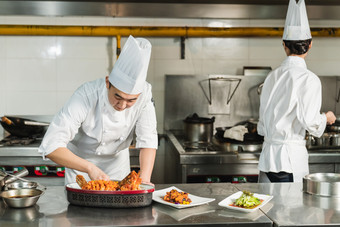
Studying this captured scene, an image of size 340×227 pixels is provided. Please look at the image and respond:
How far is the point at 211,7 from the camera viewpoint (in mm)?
3133

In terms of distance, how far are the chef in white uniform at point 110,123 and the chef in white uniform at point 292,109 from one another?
951mm

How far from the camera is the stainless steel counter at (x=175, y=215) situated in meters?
2.00

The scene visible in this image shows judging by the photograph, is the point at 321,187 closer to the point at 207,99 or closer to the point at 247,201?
the point at 247,201

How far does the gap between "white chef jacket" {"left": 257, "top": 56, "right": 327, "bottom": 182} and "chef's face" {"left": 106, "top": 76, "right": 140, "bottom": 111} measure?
128 cm

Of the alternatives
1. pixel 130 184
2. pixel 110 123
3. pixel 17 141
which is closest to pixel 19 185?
pixel 130 184

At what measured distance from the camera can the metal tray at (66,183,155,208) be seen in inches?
84.9

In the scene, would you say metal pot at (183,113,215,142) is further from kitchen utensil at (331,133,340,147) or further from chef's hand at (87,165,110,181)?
chef's hand at (87,165,110,181)

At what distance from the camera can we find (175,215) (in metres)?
2.11

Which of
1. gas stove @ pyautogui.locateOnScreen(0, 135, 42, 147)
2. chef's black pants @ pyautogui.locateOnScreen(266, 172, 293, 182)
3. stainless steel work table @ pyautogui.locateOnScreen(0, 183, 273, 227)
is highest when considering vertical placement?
gas stove @ pyautogui.locateOnScreen(0, 135, 42, 147)

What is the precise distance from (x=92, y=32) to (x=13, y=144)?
1399 mm

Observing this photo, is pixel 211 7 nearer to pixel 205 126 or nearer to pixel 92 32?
pixel 205 126

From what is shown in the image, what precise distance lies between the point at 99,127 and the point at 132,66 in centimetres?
60

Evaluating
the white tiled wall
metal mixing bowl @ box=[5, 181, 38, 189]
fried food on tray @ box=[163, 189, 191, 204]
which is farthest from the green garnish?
the white tiled wall

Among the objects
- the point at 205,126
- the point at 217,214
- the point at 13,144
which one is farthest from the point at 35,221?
the point at 205,126
